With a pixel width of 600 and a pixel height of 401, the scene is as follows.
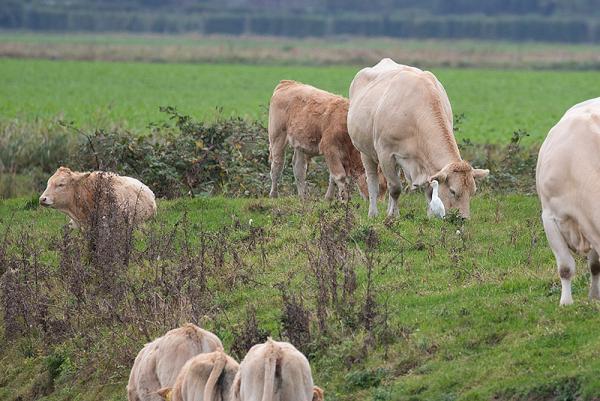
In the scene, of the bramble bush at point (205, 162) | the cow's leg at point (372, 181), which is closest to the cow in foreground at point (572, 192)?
the cow's leg at point (372, 181)

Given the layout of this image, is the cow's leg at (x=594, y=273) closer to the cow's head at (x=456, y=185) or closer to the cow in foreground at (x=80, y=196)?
the cow's head at (x=456, y=185)

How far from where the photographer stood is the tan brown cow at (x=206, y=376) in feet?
32.7

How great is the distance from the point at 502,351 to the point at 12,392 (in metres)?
5.39

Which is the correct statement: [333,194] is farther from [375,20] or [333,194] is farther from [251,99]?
[375,20]

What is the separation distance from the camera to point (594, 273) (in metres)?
11.8

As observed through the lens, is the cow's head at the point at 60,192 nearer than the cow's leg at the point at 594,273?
No

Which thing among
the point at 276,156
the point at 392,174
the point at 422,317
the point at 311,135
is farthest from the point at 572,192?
the point at 276,156

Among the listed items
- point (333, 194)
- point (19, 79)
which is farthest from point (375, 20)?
point (333, 194)

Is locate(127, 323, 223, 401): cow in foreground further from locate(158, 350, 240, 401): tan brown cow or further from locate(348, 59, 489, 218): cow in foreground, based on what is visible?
locate(348, 59, 489, 218): cow in foreground

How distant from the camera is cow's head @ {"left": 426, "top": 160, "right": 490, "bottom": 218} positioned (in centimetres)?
1573

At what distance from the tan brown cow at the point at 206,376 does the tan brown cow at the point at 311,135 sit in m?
8.68

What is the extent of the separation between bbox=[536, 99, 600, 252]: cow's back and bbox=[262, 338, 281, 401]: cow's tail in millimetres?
3163

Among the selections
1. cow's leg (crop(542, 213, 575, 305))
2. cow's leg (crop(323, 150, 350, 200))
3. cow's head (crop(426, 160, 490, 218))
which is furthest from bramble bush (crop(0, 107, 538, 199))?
cow's leg (crop(542, 213, 575, 305))

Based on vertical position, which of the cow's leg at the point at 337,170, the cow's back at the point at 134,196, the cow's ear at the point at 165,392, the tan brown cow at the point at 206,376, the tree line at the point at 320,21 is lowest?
the tree line at the point at 320,21
